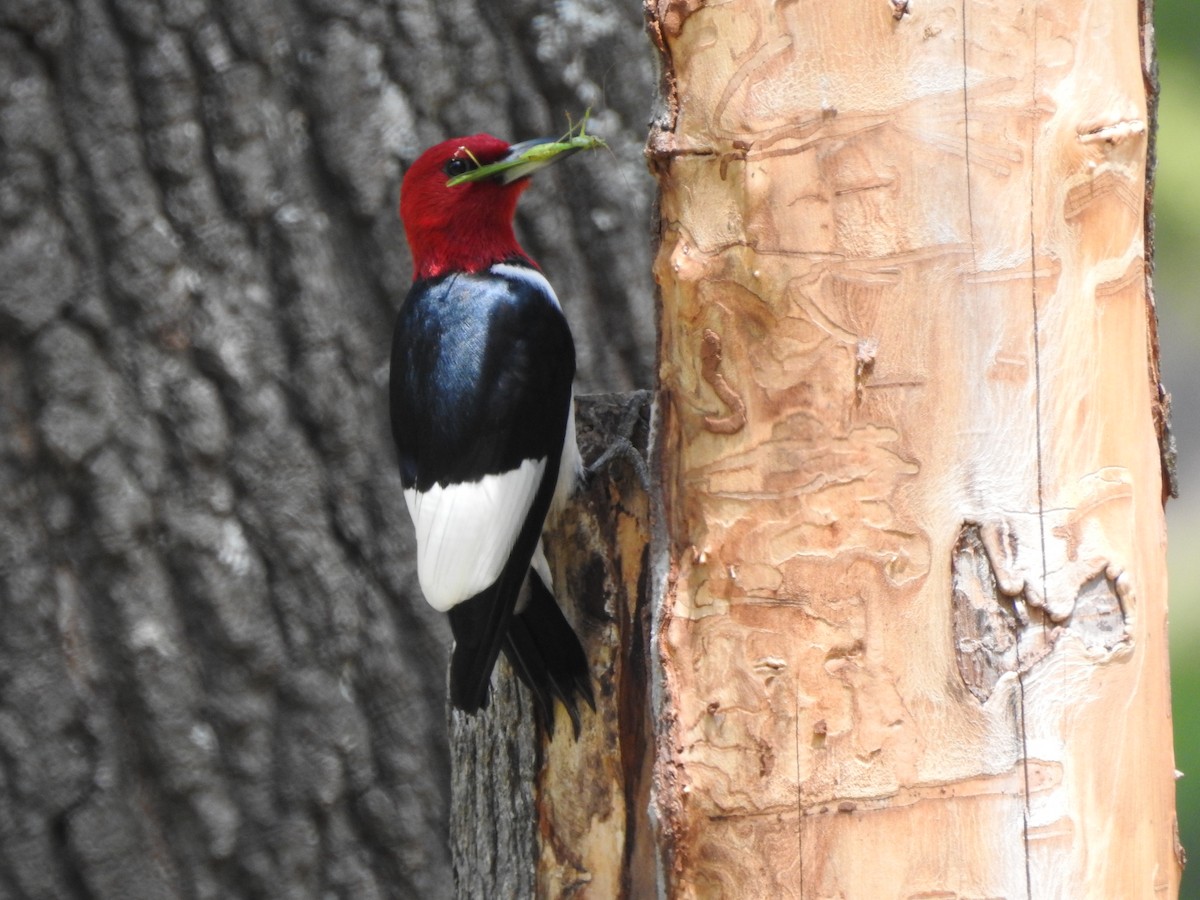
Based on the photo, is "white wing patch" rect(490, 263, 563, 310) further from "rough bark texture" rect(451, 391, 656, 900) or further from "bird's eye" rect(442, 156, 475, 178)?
"rough bark texture" rect(451, 391, 656, 900)

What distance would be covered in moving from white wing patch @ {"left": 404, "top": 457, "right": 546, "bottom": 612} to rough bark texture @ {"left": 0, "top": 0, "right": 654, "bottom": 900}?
48cm

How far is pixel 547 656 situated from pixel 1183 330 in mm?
4235

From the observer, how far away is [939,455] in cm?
168

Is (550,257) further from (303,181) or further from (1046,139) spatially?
(1046,139)

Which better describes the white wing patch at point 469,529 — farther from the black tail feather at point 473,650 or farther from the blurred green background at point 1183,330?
the blurred green background at point 1183,330

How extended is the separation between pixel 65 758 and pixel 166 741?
0.18 meters

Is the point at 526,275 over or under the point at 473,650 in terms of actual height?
over

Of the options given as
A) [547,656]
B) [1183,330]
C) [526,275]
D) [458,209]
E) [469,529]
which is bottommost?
[547,656]

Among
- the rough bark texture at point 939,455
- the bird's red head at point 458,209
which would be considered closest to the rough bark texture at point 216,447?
the bird's red head at point 458,209

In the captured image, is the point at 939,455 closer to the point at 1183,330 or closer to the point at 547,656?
the point at 547,656

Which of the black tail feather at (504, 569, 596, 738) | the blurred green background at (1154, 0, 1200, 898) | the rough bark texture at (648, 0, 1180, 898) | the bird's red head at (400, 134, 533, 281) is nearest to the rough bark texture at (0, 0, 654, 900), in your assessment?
the bird's red head at (400, 134, 533, 281)

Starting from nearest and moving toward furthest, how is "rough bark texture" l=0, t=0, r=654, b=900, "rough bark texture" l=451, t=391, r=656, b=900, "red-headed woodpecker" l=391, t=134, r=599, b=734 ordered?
1. "rough bark texture" l=451, t=391, r=656, b=900
2. "red-headed woodpecker" l=391, t=134, r=599, b=734
3. "rough bark texture" l=0, t=0, r=654, b=900

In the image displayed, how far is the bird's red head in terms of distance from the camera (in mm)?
2676

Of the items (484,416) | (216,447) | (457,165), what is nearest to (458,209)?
(457,165)
